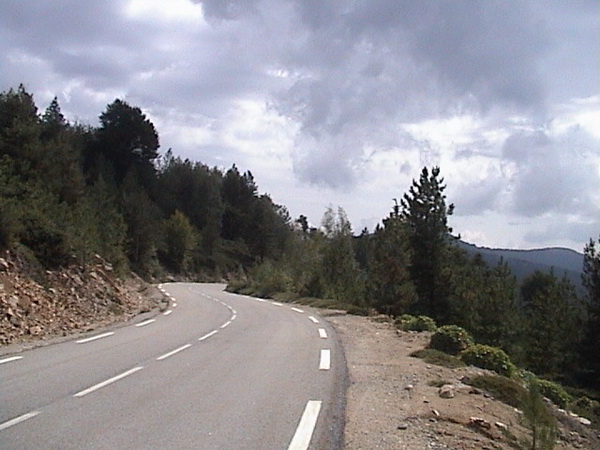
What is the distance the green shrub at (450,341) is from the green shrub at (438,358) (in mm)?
771

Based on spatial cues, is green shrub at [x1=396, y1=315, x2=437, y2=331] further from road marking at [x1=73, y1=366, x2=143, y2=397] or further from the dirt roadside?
road marking at [x1=73, y1=366, x2=143, y2=397]

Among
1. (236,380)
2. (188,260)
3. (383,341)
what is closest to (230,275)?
(188,260)

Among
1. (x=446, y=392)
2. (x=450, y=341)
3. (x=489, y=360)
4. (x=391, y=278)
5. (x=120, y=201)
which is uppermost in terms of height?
(x=120, y=201)

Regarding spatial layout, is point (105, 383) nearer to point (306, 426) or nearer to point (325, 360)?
point (306, 426)

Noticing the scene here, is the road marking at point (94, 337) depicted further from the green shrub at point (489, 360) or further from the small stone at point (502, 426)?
the small stone at point (502, 426)

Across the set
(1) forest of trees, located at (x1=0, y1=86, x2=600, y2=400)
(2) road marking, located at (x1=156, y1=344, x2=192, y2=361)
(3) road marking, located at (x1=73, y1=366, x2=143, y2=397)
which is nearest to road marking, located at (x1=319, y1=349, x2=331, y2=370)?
(2) road marking, located at (x1=156, y1=344, x2=192, y2=361)

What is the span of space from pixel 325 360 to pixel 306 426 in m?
6.10

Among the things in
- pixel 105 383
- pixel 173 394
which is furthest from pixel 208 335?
pixel 173 394

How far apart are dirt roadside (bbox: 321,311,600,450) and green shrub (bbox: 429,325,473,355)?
5.18 feet

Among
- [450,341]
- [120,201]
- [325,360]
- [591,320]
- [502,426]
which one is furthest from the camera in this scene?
[120,201]

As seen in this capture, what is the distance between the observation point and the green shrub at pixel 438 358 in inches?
552

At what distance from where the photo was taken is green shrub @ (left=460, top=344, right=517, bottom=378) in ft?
47.5

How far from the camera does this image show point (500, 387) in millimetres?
11344

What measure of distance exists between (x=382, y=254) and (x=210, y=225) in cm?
6658
